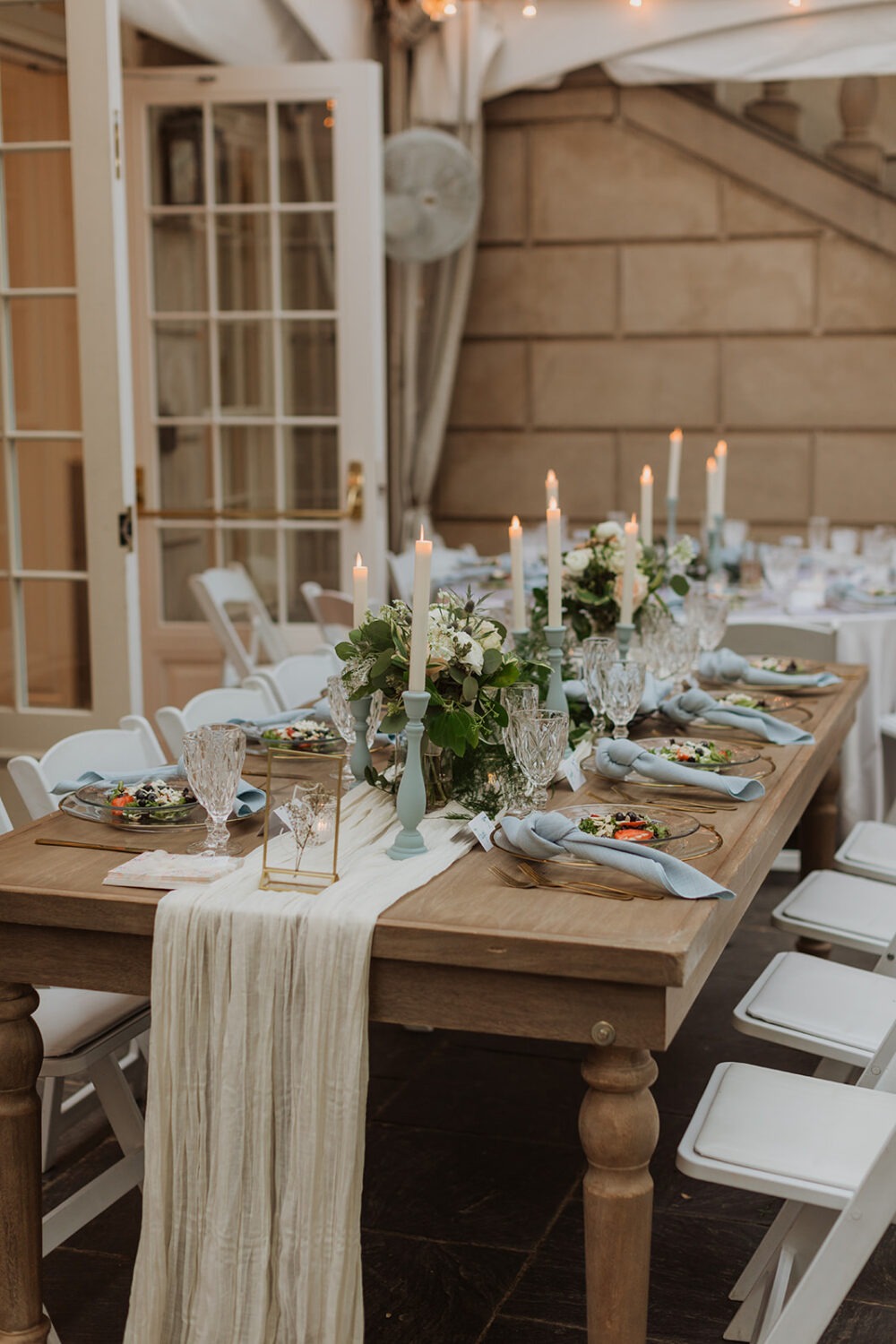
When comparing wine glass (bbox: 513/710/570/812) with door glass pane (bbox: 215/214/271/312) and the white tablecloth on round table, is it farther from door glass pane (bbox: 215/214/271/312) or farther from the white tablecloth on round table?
door glass pane (bbox: 215/214/271/312)

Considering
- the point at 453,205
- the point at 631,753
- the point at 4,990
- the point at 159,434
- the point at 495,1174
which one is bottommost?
the point at 495,1174

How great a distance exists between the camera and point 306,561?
19.4 ft

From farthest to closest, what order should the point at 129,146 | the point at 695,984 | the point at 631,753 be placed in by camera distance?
the point at 129,146 → the point at 631,753 → the point at 695,984

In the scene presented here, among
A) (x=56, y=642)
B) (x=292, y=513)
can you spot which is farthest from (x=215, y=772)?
(x=292, y=513)

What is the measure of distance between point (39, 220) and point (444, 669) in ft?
8.03

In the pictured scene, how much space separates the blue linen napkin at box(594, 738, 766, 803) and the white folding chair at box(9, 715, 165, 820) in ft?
2.81

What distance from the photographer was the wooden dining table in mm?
1813

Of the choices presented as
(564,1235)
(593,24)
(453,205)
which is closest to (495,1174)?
(564,1235)

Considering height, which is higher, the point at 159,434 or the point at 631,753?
the point at 159,434

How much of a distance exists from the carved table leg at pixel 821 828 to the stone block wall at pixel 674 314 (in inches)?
155

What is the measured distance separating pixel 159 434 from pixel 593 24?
9.91ft

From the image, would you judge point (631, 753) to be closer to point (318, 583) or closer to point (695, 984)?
point (695, 984)

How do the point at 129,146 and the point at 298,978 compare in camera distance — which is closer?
the point at 298,978

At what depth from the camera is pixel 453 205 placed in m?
6.93
